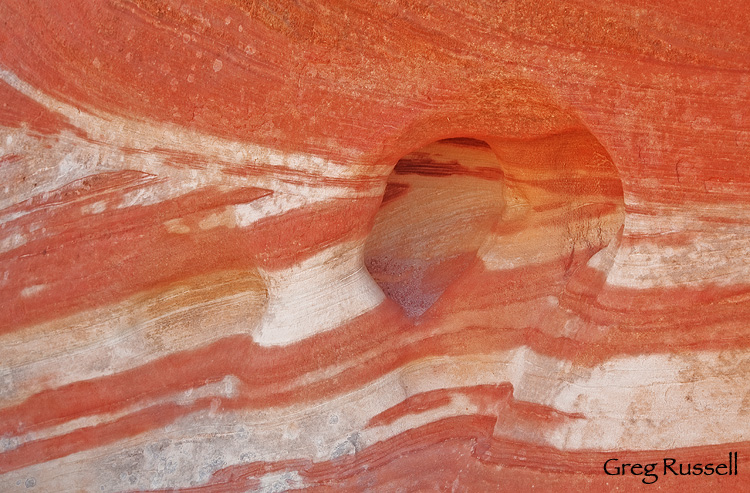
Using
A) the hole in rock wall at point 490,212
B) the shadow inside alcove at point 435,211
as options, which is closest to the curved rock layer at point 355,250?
the hole in rock wall at point 490,212

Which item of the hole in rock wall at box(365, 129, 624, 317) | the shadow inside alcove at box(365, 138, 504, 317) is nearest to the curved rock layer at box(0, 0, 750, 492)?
the hole in rock wall at box(365, 129, 624, 317)

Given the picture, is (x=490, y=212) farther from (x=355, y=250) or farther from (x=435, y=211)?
(x=355, y=250)

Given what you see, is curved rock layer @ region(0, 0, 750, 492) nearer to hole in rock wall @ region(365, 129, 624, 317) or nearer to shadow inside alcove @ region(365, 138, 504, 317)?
hole in rock wall @ region(365, 129, 624, 317)

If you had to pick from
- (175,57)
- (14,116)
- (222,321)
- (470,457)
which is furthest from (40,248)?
(470,457)

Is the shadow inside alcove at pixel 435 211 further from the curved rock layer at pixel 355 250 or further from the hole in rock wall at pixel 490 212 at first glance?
the curved rock layer at pixel 355 250

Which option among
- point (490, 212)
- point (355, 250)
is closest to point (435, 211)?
point (490, 212)

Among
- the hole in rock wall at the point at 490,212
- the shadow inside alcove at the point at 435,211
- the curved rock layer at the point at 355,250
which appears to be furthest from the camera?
the shadow inside alcove at the point at 435,211
